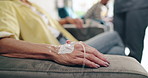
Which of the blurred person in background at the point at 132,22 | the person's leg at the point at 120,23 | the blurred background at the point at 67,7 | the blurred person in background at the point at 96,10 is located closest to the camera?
the blurred person in background at the point at 132,22

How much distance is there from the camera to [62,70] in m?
0.51

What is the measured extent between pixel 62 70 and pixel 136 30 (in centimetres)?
100

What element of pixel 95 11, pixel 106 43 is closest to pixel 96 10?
pixel 95 11

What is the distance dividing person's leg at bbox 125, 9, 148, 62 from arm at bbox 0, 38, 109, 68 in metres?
0.75

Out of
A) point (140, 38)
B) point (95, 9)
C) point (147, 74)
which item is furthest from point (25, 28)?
point (95, 9)

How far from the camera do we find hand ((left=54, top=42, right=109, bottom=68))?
20.6 inches

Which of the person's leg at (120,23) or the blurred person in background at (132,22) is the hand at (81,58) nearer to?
the blurred person in background at (132,22)

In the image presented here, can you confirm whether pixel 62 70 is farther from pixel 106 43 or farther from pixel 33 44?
pixel 106 43

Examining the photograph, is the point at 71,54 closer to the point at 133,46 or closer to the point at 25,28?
the point at 25,28

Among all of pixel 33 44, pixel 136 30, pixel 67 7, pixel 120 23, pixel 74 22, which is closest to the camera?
pixel 33 44

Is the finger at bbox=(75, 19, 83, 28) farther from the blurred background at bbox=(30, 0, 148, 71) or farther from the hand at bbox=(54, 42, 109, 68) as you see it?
the hand at bbox=(54, 42, 109, 68)

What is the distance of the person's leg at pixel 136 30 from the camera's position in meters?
1.23

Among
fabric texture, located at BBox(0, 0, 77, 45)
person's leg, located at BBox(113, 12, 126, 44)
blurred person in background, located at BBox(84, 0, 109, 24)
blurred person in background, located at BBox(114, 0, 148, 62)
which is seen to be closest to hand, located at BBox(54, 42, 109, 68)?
fabric texture, located at BBox(0, 0, 77, 45)

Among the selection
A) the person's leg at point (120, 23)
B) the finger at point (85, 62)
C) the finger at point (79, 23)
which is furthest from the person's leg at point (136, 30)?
the finger at point (85, 62)
